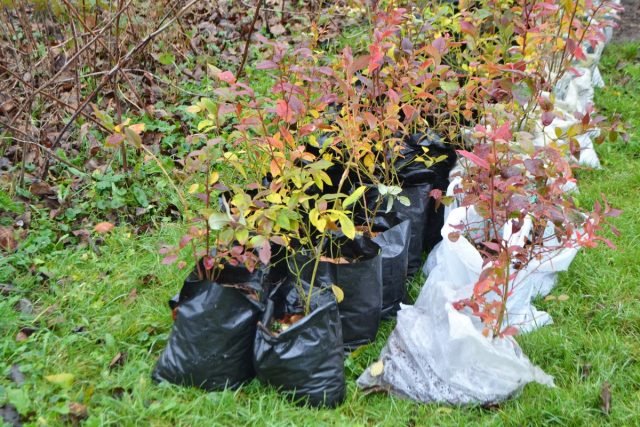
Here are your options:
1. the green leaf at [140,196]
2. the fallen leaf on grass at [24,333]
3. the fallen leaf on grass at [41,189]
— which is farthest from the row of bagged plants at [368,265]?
the fallen leaf on grass at [41,189]

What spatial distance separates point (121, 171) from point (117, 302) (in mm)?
1116

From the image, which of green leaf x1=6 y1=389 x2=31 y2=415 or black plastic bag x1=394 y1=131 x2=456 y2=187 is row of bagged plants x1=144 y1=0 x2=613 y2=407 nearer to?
black plastic bag x1=394 y1=131 x2=456 y2=187

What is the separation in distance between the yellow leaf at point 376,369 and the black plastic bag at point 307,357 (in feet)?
0.45

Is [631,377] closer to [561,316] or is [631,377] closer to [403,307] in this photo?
[561,316]

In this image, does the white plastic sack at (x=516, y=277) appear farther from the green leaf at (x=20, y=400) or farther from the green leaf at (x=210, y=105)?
the green leaf at (x=20, y=400)

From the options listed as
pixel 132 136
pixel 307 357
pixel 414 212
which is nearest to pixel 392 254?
pixel 414 212

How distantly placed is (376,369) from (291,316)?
0.37 metres

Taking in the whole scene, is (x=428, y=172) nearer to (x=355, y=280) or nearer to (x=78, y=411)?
(x=355, y=280)

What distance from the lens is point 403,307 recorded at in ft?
8.68

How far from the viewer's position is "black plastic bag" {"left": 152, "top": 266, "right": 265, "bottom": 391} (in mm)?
2129

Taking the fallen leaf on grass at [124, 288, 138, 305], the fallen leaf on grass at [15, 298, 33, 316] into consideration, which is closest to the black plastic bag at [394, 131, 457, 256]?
the fallen leaf on grass at [124, 288, 138, 305]

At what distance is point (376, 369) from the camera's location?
91.7 inches

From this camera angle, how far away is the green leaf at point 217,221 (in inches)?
75.1

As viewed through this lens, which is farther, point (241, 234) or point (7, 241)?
point (7, 241)
